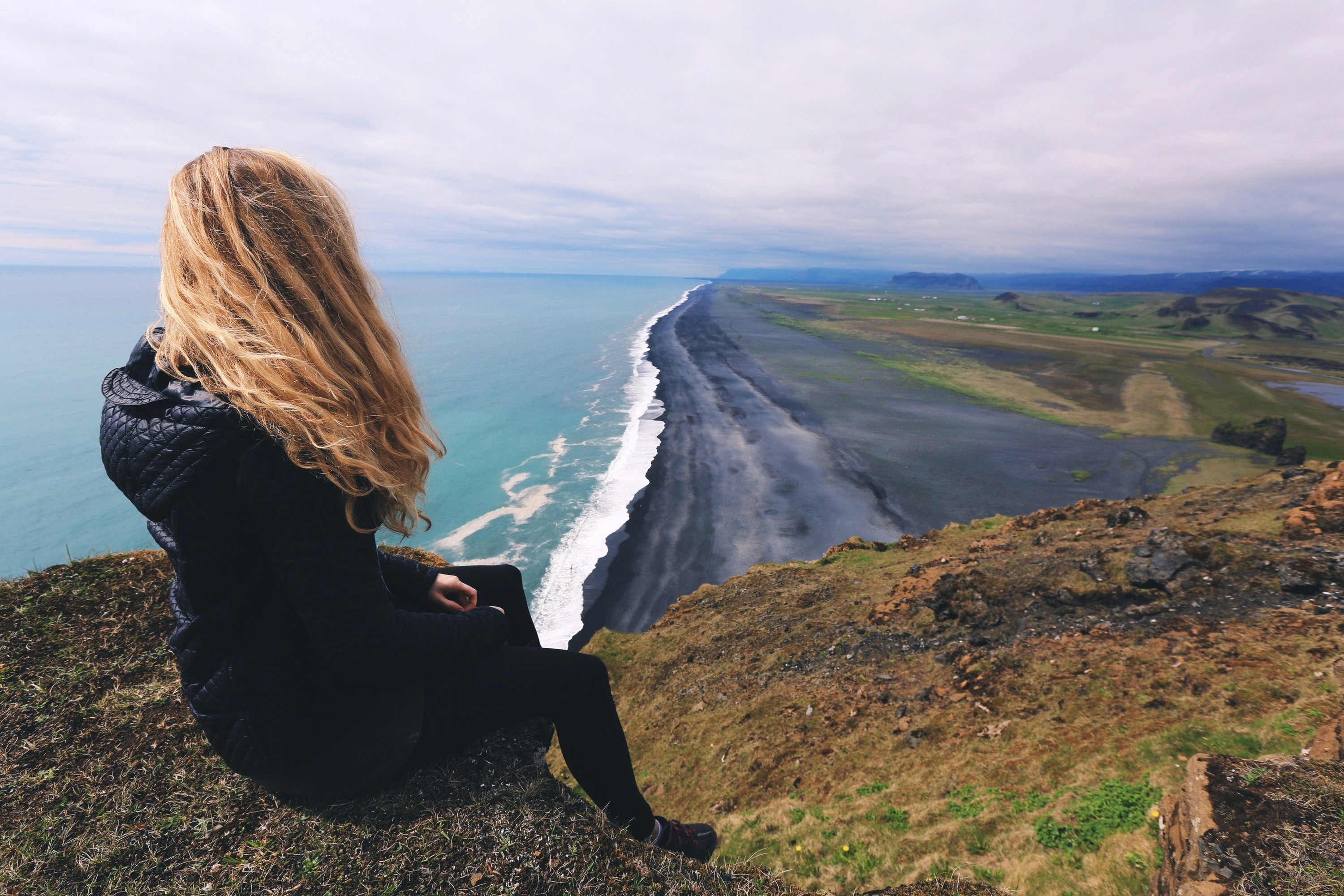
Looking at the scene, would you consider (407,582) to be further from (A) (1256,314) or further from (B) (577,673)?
(A) (1256,314)

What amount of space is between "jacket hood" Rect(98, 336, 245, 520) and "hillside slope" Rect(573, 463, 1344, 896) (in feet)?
14.5

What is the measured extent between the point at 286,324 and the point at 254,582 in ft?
3.22

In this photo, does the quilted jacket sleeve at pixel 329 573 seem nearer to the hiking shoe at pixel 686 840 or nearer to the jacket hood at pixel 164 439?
the jacket hood at pixel 164 439

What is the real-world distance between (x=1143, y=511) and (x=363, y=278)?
14781mm

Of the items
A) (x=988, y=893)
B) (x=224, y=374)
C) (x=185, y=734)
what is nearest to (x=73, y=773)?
(x=185, y=734)

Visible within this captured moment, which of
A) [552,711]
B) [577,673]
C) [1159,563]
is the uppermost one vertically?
[577,673]

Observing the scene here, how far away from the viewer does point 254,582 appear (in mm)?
2059

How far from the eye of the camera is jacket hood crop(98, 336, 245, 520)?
177cm

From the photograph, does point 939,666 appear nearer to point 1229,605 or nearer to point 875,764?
point 875,764

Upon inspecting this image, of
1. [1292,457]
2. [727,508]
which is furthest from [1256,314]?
[727,508]

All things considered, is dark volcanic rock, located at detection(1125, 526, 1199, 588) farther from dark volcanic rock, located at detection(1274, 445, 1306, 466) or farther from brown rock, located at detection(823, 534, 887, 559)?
dark volcanic rock, located at detection(1274, 445, 1306, 466)

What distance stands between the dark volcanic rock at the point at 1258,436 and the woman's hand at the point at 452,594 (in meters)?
41.8

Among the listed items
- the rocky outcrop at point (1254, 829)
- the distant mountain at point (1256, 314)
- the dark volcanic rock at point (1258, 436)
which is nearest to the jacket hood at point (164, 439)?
the rocky outcrop at point (1254, 829)

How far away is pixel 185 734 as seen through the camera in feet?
10.3
